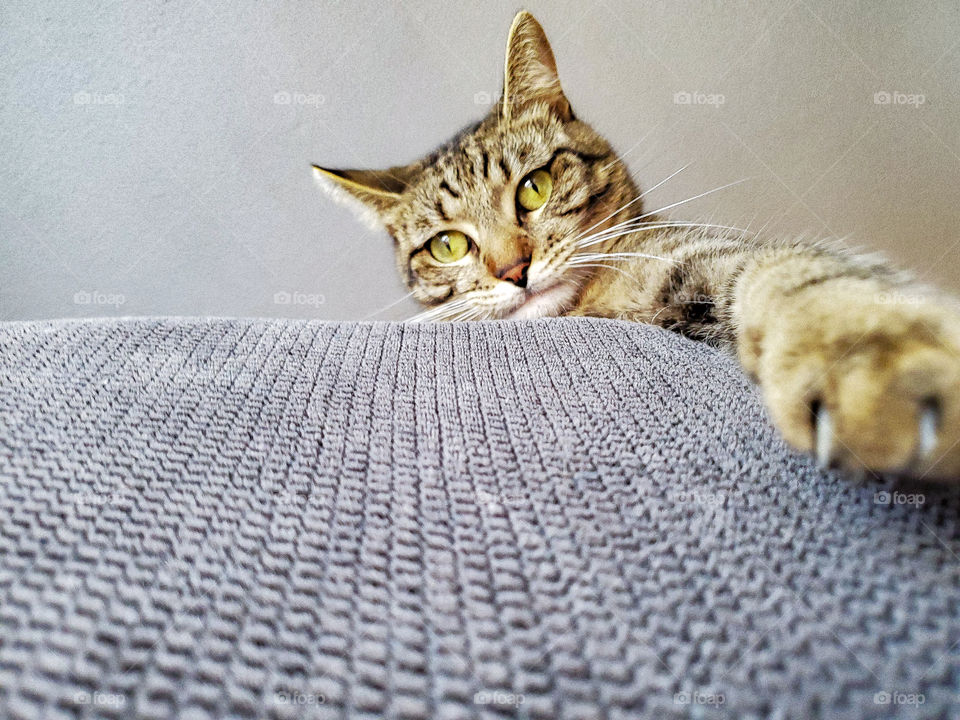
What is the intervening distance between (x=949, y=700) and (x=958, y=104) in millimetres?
1810

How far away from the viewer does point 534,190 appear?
0.97m

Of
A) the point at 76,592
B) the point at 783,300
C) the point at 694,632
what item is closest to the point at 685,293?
the point at 783,300

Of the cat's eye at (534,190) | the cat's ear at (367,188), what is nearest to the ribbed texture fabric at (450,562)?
the cat's eye at (534,190)

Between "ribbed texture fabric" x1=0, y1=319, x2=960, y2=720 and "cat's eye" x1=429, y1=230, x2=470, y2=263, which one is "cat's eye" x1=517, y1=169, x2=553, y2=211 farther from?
"ribbed texture fabric" x1=0, y1=319, x2=960, y2=720

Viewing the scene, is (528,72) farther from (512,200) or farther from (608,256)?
(608,256)

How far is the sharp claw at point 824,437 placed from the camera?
0.27 meters

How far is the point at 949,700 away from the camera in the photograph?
6.8 inches

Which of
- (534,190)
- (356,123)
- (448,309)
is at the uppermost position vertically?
(356,123)

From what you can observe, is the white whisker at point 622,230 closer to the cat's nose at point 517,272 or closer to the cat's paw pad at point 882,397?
the cat's nose at point 517,272

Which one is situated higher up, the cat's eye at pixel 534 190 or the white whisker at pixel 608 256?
the cat's eye at pixel 534 190

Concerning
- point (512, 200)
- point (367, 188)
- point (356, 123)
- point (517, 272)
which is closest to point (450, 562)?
point (517, 272)

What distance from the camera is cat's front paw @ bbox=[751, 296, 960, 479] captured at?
0.25 metres

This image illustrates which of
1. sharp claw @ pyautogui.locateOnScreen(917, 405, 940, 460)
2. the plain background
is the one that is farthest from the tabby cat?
the plain background

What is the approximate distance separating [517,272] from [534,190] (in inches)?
7.1
